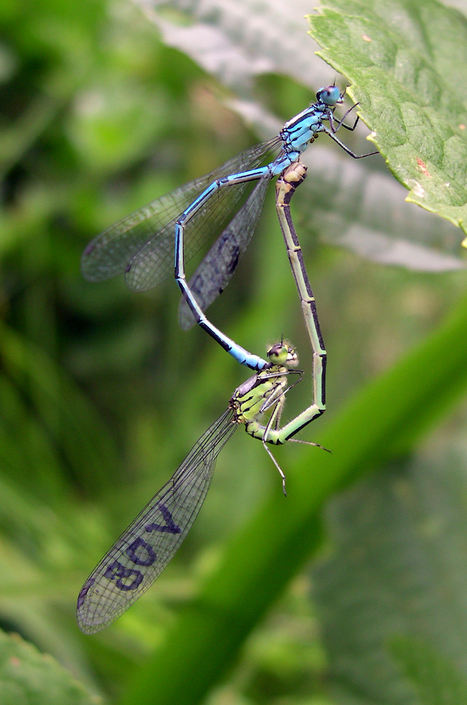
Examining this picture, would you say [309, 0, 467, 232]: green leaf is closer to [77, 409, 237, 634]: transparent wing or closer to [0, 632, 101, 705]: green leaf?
[77, 409, 237, 634]: transparent wing

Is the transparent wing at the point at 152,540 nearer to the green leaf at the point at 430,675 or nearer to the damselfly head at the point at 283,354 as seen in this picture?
the damselfly head at the point at 283,354

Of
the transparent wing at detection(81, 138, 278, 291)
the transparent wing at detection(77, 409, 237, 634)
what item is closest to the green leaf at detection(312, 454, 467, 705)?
the transparent wing at detection(77, 409, 237, 634)

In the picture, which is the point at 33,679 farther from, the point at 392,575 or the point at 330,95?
the point at 330,95

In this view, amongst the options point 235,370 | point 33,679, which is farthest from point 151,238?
point 235,370

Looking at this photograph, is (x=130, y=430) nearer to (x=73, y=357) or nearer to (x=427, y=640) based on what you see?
(x=73, y=357)

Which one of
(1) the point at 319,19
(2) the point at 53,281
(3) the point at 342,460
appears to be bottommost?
(3) the point at 342,460

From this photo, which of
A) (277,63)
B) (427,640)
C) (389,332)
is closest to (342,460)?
(427,640)

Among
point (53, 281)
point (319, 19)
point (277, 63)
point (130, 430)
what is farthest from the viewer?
point (130, 430)
